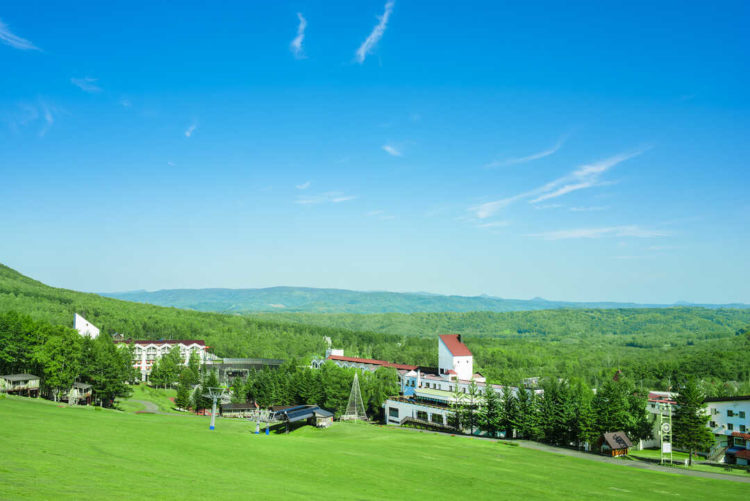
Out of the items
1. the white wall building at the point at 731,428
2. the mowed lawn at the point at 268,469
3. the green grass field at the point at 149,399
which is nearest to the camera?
the mowed lawn at the point at 268,469

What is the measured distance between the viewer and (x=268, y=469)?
2405cm

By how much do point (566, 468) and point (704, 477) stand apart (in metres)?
12.0

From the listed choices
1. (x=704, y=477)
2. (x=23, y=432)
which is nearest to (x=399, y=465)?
(x=23, y=432)

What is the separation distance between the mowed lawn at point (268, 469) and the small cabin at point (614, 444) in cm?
811

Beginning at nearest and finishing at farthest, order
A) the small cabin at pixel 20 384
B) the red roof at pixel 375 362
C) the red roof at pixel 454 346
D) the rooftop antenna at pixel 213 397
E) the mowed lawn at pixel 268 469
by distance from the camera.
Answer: the mowed lawn at pixel 268 469, the rooftop antenna at pixel 213 397, the small cabin at pixel 20 384, the red roof at pixel 454 346, the red roof at pixel 375 362

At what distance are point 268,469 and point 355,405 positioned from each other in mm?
48230

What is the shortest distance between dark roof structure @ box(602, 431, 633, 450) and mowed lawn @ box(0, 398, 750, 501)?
812 cm

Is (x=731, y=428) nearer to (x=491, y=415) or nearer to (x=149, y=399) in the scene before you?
(x=491, y=415)

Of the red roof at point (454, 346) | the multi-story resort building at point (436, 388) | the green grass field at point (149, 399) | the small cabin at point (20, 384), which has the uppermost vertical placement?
the red roof at point (454, 346)

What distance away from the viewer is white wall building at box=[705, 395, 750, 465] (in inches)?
2063

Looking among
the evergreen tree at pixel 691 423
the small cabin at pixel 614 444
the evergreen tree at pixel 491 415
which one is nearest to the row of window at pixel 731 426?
the evergreen tree at pixel 691 423

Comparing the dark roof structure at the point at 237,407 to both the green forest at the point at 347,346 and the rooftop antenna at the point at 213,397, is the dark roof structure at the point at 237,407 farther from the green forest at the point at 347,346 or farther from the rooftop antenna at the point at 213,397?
the green forest at the point at 347,346

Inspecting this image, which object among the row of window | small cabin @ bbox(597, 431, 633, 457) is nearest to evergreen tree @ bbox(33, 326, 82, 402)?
small cabin @ bbox(597, 431, 633, 457)

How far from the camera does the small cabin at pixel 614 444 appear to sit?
160 feet
